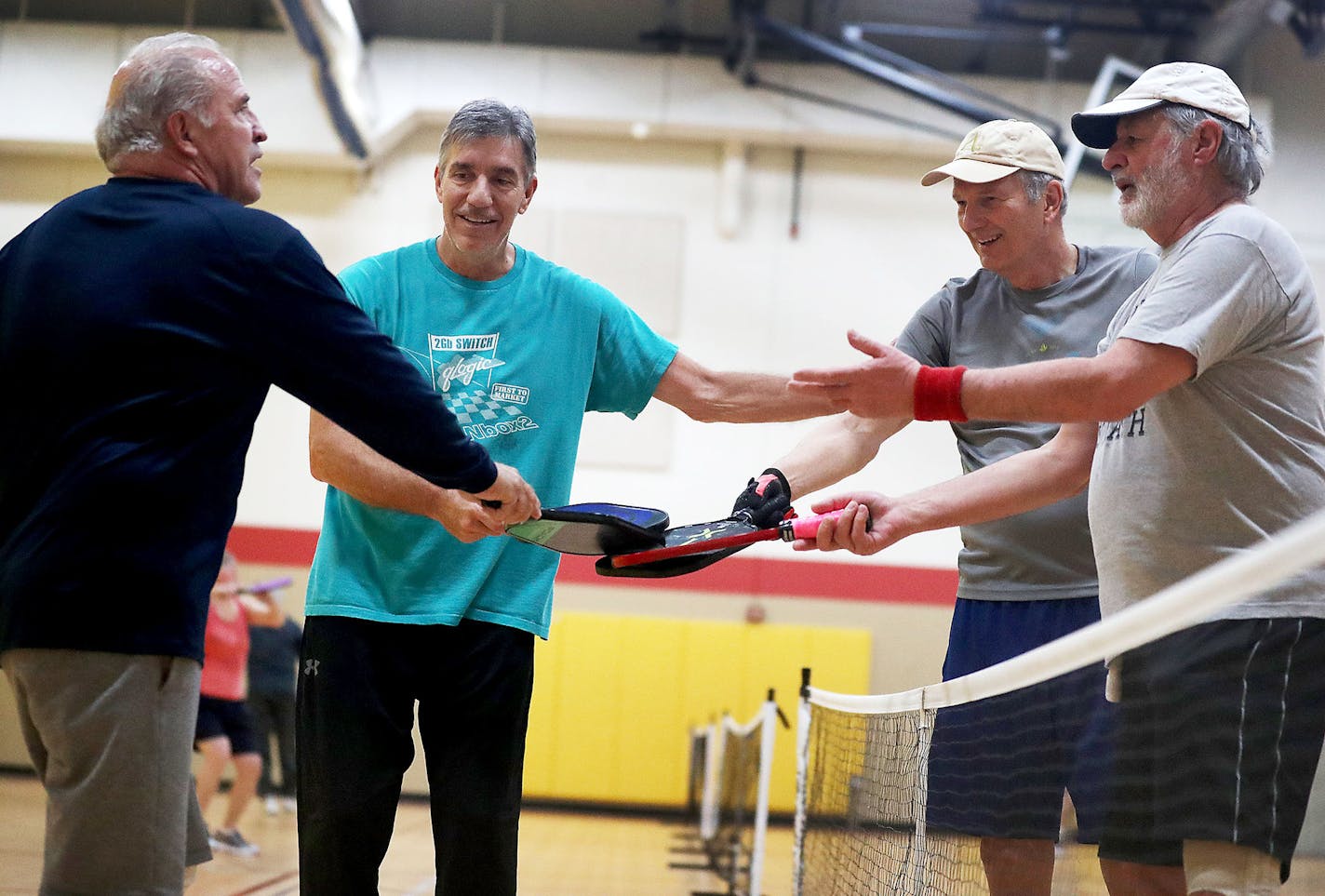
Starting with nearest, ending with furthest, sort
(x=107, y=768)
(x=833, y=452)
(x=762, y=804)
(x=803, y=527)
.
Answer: (x=107, y=768)
(x=803, y=527)
(x=833, y=452)
(x=762, y=804)

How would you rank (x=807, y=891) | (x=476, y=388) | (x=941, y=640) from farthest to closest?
(x=941, y=640) → (x=807, y=891) → (x=476, y=388)

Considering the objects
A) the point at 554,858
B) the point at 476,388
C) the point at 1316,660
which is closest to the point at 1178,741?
the point at 1316,660

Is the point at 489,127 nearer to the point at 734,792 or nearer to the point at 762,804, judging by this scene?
the point at 762,804

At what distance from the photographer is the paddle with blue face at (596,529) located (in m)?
2.72

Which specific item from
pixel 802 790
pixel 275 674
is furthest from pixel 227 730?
pixel 802 790

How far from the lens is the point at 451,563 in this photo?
2.81 meters

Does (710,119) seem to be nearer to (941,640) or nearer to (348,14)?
(348,14)

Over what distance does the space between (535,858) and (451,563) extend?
6531 mm

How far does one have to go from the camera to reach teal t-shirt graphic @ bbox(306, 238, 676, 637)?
2783mm

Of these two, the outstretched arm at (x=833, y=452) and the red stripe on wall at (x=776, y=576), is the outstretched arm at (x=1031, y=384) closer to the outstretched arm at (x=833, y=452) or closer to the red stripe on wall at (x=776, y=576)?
the outstretched arm at (x=833, y=452)

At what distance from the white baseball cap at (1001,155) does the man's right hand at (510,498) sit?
4.78 ft

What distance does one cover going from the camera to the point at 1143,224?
2.62 m

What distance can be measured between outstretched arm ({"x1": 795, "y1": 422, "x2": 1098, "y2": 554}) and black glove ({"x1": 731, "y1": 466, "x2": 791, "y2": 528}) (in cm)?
11

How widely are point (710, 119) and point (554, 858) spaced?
717 centimetres
